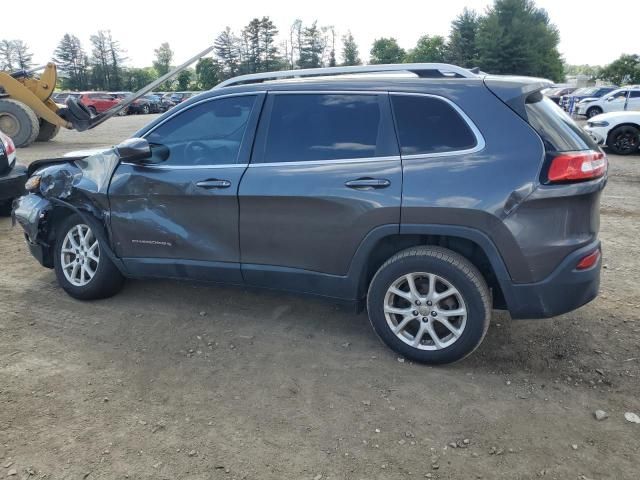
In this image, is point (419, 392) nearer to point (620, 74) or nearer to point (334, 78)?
point (334, 78)

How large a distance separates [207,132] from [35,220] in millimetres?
1849

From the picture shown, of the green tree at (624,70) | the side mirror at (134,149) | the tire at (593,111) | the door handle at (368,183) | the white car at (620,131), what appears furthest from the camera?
the green tree at (624,70)

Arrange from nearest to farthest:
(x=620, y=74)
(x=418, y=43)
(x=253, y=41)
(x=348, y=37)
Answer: (x=620, y=74) < (x=253, y=41) < (x=348, y=37) < (x=418, y=43)

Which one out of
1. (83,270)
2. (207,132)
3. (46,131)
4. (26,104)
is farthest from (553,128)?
(46,131)

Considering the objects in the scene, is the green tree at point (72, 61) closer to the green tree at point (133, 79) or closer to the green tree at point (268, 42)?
the green tree at point (133, 79)

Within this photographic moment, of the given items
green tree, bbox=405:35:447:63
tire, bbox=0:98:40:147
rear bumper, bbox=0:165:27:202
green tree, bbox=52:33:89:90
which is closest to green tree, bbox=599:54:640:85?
green tree, bbox=405:35:447:63

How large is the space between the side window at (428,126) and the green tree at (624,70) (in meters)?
63.1

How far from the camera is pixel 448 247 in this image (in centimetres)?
346

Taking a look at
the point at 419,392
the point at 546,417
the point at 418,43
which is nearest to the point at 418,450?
the point at 419,392

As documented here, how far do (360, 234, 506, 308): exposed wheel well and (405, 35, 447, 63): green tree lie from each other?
2930 inches

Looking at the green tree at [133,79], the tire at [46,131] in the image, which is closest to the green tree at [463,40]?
the green tree at [133,79]

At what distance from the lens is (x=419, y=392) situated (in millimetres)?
3242

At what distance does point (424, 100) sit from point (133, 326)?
2717mm

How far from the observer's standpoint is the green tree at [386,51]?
89750 millimetres
